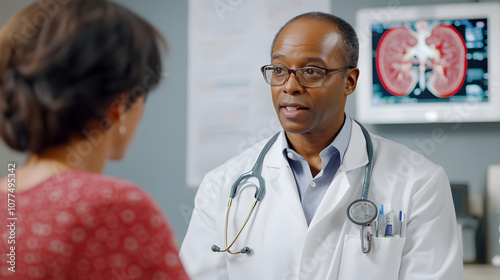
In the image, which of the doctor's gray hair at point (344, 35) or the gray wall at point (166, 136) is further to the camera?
the gray wall at point (166, 136)

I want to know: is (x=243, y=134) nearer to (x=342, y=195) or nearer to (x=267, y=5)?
(x=267, y=5)

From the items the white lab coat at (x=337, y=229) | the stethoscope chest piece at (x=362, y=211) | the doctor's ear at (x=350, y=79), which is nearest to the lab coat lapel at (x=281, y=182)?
the white lab coat at (x=337, y=229)

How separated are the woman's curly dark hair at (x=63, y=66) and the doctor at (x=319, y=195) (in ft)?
2.19

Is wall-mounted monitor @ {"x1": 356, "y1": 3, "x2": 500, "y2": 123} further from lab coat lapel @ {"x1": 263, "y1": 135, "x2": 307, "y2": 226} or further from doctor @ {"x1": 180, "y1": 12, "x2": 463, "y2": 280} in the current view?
lab coat lapel @ {"x1": 263, "y1": 135, "x2": 307, "y2": 226}

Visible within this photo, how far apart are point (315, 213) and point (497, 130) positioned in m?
1.05

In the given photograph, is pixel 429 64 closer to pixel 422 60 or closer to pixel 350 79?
pixel 422 60

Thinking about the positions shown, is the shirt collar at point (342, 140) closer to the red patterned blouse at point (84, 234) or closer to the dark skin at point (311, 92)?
the dark skin at point (311, 92)

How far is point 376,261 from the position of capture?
1.17 metres

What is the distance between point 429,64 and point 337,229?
98cm

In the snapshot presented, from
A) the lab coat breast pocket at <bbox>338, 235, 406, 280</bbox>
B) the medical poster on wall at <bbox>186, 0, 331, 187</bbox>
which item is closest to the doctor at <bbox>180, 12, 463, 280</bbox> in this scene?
the lab coat breast pocket at <bbox>338, 235, 406, 280</bbox>

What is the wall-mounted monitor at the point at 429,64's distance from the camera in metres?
1.93

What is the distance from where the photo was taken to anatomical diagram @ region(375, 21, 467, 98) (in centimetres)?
195

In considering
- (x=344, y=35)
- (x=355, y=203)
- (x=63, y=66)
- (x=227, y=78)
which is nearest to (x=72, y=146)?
(x=63, y=66)

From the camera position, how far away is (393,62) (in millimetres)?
1979
